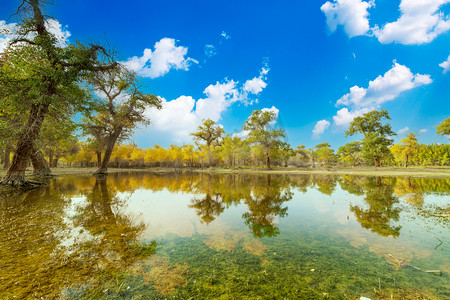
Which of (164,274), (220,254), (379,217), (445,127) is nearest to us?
(164,274)

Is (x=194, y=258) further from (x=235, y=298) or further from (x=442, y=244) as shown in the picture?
(x=442, y=244)

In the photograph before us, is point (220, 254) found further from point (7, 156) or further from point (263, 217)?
point (7, 156)

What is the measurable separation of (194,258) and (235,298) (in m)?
1.69

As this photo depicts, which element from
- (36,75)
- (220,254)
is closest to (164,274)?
(220,254)

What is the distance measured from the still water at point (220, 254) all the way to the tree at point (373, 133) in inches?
1645

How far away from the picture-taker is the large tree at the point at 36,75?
11.1 metres

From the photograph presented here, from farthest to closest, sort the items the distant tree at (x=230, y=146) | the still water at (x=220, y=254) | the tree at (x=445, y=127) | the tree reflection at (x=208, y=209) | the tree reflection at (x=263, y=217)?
the distant tree at (x=230, y=146)
the tree at (x=445, y=127)
the tree reflection at (x=208, y=209)
the tree reflection at (x=263, y=217)
the still water at (x=220, y=254)

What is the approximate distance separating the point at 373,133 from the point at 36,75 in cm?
5865

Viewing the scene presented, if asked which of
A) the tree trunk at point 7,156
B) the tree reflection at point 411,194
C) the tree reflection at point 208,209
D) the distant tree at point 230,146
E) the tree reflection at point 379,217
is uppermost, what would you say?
the distant tree at point 230,146

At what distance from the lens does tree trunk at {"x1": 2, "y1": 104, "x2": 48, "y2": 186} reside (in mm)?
12191

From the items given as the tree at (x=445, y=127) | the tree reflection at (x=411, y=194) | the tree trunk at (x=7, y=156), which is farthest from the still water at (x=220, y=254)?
the tree at (x=445, y=127)

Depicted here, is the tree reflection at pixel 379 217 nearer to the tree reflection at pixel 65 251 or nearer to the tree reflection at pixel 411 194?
the tree reflection at pixel 411 194

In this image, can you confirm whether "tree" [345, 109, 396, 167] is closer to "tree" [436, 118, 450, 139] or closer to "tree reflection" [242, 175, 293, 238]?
"tree" [436, 118, 450, 139]

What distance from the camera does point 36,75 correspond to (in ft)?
39.3
